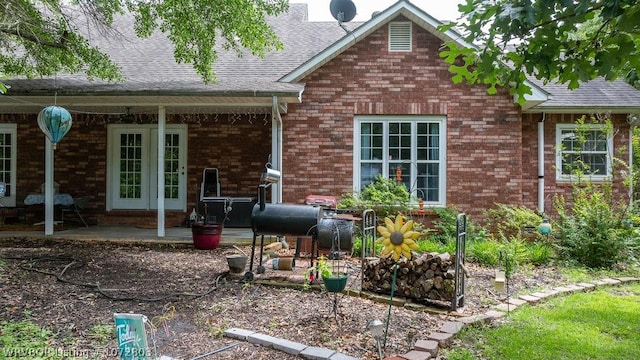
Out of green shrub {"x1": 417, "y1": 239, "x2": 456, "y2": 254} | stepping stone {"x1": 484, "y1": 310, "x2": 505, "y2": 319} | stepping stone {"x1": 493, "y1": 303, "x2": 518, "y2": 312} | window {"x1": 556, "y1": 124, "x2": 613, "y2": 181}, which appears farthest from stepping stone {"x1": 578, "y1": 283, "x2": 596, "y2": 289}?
window {"x1": 556, "y1": 124, "x2": 613, "y2": 181}

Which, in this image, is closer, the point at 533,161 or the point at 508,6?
the point at 508,6

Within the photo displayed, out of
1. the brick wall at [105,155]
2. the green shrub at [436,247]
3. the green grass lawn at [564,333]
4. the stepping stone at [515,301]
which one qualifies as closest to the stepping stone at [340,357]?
the green grass lawn at [564,333]

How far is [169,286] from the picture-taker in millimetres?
5934

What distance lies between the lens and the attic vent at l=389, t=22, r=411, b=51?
992cm

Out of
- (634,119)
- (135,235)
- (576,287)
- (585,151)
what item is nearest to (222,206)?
(135,235)

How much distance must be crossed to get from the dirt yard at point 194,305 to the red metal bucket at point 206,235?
1061mm

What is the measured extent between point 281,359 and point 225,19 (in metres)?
6.10

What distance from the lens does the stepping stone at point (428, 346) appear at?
3879 mm

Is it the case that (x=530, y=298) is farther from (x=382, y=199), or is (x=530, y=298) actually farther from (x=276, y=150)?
(x=276, y=150)

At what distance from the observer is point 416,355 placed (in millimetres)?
3760

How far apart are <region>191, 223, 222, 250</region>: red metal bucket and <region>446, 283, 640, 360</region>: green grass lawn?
5318 millimetres

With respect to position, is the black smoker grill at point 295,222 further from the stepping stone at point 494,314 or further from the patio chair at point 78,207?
the patio chair at point 78,207

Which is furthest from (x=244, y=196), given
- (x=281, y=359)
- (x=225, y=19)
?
(x=281, y=359)

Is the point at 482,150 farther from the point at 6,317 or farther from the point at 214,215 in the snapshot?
the point at 6,317
